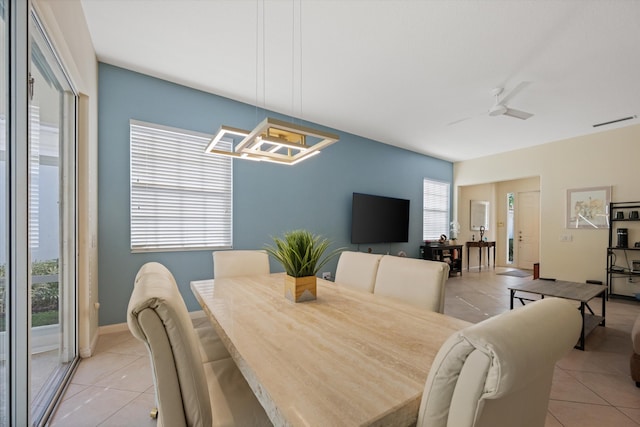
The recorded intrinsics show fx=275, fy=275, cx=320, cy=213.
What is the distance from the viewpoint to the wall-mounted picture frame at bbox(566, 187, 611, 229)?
4672 millimetres

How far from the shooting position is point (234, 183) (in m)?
3.58

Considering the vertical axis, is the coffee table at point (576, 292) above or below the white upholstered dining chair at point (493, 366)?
below

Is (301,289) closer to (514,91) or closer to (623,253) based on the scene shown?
(514,91)

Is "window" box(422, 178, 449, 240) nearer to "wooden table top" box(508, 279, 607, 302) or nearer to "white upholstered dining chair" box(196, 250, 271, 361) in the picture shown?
"wooden table top" box(508, 279, 607, 302)

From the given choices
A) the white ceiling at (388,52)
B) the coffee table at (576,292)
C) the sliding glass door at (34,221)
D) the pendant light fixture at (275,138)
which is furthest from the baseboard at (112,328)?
the coffee table at (576,292)

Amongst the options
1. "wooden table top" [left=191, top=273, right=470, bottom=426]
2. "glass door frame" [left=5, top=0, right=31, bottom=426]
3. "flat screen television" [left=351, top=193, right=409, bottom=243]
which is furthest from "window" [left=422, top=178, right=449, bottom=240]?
"glass door frame" [left=5, top=0, right=31, bottom=426]

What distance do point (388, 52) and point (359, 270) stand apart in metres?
2.06

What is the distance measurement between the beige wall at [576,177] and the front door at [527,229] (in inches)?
95.8

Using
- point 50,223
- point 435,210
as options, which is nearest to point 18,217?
point 50,223

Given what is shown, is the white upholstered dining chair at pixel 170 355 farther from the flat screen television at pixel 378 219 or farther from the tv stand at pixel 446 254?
the tv stand at pixel 446 254

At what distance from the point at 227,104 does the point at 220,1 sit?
1.60 m

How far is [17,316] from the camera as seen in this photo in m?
1.27

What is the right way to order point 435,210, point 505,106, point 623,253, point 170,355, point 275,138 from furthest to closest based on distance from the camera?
point 435,210 < point 623,253 < point 505,106 < point 275,138 < point 170,355

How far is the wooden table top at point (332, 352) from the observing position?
66cm
